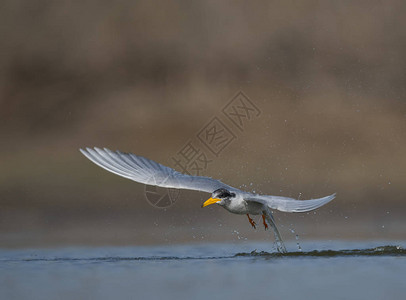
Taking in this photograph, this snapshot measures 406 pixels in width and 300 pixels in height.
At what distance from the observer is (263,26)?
2695 centimetres

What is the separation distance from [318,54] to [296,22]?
1031 mm

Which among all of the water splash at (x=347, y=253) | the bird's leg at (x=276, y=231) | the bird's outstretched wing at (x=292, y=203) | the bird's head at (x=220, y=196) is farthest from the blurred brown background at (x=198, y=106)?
the bird's outstretched wing at (x=292, y=203)

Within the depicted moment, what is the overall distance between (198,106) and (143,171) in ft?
32.3

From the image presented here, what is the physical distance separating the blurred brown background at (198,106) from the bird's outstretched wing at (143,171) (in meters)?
2.87

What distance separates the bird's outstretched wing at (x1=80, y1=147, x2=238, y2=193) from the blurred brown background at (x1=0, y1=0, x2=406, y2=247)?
2868 mm

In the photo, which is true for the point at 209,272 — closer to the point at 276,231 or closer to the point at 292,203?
the point at 292,203

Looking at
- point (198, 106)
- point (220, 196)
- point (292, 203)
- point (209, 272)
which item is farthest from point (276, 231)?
point (198, 106)

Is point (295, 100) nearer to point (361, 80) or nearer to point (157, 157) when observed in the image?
point (361, 80)

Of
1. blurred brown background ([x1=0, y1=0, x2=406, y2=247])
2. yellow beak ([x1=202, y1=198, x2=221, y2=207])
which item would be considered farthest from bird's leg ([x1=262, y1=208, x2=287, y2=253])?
blurred brown background ([x1=0, y1=0, x2=406, y2=247])

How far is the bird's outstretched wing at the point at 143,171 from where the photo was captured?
1503 cm

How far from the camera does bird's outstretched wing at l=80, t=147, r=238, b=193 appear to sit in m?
15.0

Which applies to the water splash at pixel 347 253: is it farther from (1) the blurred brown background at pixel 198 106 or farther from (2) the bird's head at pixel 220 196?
(1) the blurred brown background at pixel 198 106

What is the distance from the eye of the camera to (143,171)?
15273 millimetres

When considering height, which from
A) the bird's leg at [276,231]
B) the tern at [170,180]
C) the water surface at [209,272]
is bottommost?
the water surface at [209,272]
